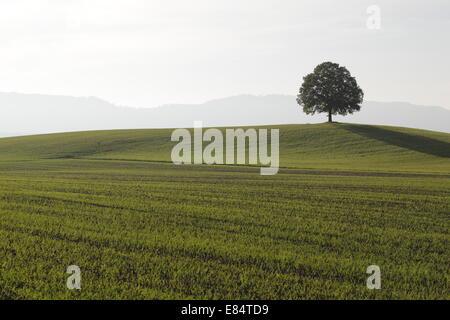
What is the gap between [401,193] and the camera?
78.0 feet

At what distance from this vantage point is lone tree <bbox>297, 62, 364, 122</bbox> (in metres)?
88.0

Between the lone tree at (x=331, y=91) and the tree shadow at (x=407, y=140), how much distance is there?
513 centimetres

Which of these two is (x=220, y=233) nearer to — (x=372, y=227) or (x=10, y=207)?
(x=372, y=227)

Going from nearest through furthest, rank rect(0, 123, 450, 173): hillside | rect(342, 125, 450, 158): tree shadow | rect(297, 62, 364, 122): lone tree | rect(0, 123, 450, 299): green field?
rect(0, 123, 450, 299): green field
rect(0, 123, 450, 173): hillside
rect(342, 125, 450, 158): tree shadow
rect(297, 62, 364, 122): lone tree

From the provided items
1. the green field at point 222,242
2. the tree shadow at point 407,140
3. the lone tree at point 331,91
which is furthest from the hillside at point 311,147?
the green field at point 222,242

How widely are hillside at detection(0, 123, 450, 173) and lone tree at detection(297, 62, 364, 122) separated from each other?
458 centimetres

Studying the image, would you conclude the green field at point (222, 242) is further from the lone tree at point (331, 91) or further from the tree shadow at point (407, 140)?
the lone tree at point (331, 91)

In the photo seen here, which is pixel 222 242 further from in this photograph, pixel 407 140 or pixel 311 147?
pixel 407 140

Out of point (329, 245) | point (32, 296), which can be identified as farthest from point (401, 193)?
point (32, 296)

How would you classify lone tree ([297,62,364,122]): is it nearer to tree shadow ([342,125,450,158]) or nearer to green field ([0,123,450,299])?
tree shadow ([342,125,450,158])

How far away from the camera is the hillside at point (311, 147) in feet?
195

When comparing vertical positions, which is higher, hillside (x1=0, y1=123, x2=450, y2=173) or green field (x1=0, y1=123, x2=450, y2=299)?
hillside (x1=0, y1=123, x2=450, y2=173)

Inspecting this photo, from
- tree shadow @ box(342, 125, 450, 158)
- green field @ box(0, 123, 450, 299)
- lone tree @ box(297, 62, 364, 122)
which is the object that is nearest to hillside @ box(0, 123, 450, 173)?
tree shadow @ box(342, 125, 450, 158)
